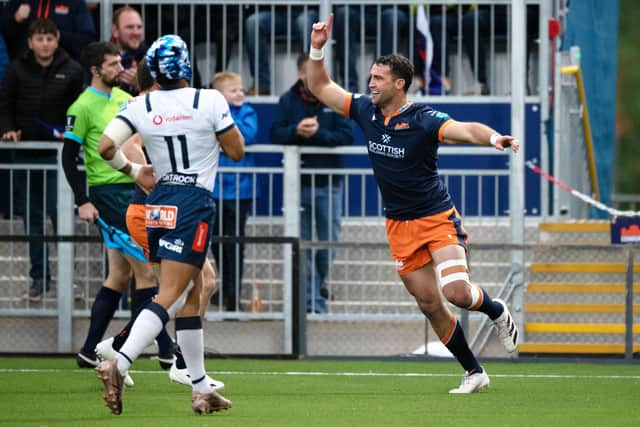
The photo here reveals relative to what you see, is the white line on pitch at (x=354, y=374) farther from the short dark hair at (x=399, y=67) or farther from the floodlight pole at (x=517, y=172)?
the short dark hair at (x=399, y=67)

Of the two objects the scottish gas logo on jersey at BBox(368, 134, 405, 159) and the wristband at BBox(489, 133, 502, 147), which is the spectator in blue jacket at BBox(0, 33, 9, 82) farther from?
the wristband at BBox(489, 133, 502, 147)

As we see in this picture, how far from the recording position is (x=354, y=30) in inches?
586

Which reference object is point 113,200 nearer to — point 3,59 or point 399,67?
point 399,67

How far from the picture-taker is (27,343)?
44.3ft

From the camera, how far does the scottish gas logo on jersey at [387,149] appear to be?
32.5ft

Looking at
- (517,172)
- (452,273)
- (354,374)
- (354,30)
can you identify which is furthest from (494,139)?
(354,30)

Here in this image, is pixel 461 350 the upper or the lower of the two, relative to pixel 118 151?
lower

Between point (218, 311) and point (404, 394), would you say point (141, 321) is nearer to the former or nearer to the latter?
point (404, 394)

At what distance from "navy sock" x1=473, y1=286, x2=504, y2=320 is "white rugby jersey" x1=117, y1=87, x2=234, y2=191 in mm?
2176

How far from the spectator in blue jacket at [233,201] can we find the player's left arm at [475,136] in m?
3.87

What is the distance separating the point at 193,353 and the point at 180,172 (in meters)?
1.04

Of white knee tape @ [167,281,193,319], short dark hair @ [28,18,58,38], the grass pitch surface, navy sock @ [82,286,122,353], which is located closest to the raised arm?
the grass pitch surface

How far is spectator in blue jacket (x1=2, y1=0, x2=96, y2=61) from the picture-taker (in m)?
14.1

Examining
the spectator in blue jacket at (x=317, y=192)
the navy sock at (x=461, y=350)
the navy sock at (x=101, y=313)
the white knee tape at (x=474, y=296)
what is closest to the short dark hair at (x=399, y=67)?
the white knee tape at (x=474, y=296)
